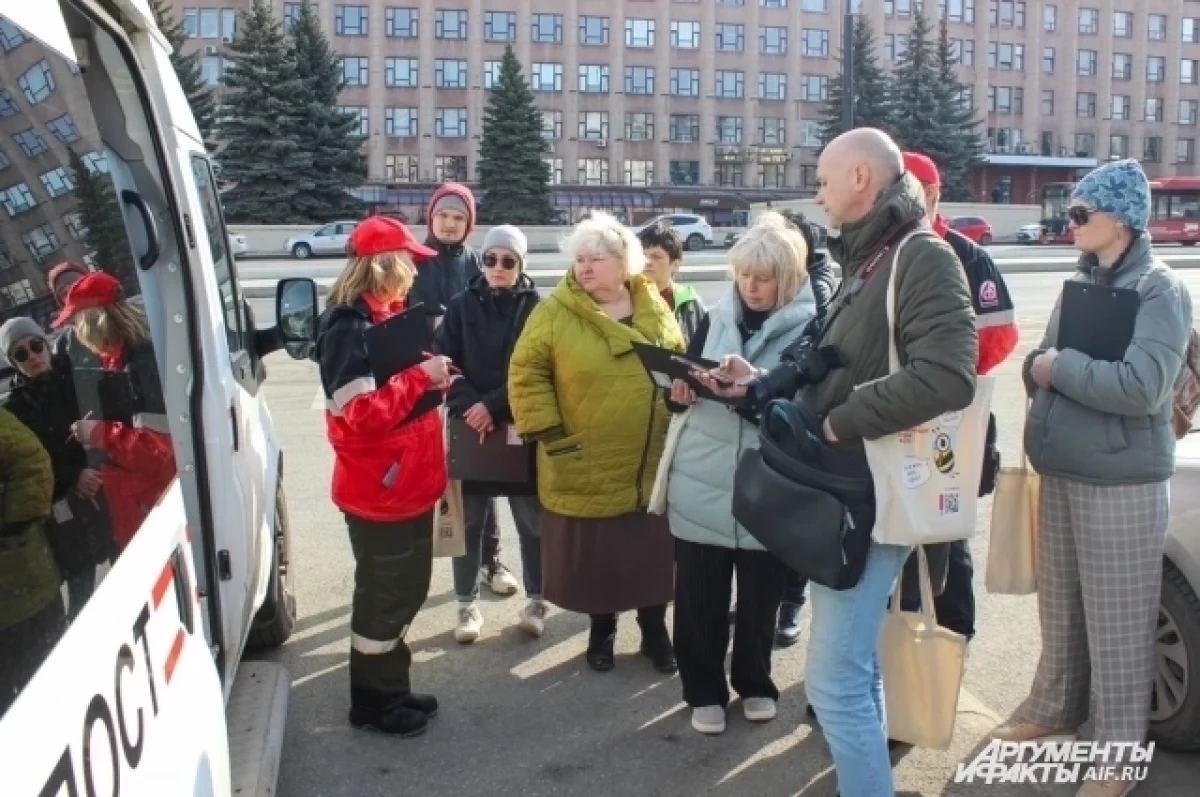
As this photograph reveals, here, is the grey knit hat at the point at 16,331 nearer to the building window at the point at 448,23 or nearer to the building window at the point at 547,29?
the building window at the point at 448,23

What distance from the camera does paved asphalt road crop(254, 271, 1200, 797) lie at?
3635mm

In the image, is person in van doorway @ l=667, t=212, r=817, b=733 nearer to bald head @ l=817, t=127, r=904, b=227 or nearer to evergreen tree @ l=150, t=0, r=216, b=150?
bald head @ l=817, t=127, r=904, b=227

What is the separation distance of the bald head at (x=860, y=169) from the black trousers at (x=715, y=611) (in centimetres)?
148

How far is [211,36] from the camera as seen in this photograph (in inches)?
2751

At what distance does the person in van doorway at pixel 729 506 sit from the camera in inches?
153

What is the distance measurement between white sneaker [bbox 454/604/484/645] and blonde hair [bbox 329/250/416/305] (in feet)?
5.86

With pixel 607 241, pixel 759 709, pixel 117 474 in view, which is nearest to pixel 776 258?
pixel 607 241

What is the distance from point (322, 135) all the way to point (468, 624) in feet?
158

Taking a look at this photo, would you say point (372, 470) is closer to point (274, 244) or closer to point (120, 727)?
point (120, 727)

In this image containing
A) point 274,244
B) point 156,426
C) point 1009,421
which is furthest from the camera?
point 274,244

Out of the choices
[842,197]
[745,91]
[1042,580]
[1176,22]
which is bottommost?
[1042,580]

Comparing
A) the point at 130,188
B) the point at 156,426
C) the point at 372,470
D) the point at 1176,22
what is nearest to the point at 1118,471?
the point at 372,470

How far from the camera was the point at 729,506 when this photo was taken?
3898 mm

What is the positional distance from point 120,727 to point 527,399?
2.73 m
